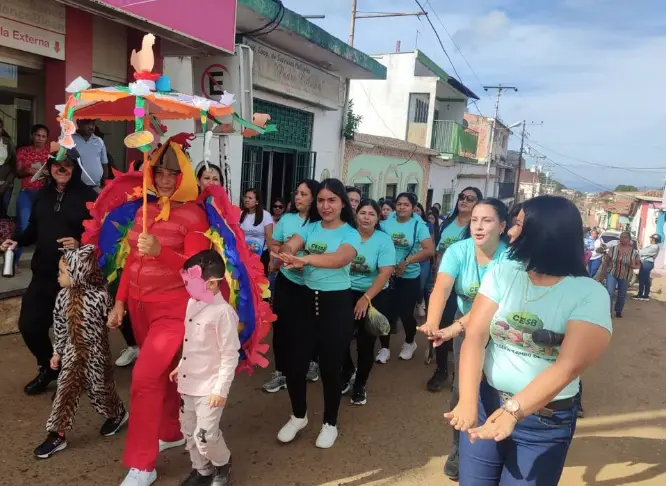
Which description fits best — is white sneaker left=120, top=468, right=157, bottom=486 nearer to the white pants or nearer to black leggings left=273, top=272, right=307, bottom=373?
the white pants

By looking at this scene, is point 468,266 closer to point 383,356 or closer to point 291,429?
point 291,429

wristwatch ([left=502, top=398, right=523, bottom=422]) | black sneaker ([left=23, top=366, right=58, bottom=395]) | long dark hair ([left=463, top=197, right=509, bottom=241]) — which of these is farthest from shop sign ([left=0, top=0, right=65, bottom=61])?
wristwatch ([left=502, top=398, right=523, bottom=422])

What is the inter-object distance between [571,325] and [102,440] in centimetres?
292

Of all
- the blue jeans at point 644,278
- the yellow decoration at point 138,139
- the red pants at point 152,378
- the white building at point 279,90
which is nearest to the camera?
the yellow decoration at point 138,139

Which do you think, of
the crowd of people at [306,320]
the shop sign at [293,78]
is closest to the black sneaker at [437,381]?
the crowd of people at [306,320]

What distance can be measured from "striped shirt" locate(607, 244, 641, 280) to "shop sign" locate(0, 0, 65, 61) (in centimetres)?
947

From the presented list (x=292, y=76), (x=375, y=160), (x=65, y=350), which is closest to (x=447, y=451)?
(x=65, y=350)

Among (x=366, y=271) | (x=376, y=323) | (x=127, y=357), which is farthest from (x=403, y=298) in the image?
(x=127, y=357)

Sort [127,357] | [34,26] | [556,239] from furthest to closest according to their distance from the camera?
[34,26] → [127,357] → [556,239]

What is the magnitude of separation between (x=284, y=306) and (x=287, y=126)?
671cm

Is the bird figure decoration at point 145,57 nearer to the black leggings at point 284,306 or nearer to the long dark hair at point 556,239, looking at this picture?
the black leggings at point 284,306

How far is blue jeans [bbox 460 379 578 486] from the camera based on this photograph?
6.42 ft

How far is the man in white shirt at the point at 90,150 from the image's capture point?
207 inches

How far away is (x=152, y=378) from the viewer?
2.75 m
